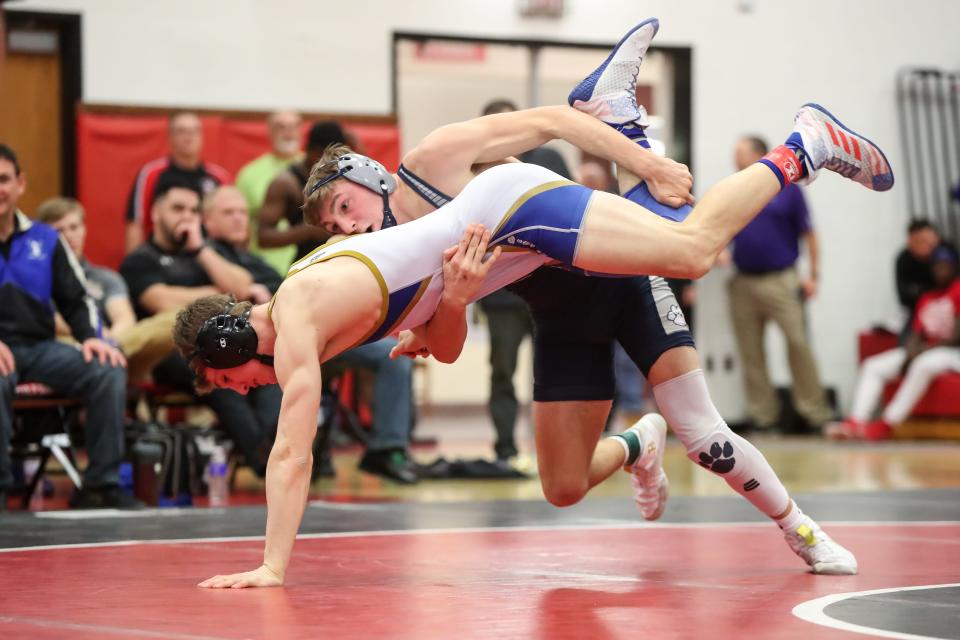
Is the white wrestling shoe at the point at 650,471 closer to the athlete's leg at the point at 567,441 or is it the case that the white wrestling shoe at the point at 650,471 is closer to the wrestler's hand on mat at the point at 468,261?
the athlete's leg at the point at 567,441

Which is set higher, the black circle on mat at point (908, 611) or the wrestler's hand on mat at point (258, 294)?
the wrestler's hand on mat at point (258, 294)

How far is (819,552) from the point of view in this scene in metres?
4.03

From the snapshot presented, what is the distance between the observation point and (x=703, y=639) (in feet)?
9.65

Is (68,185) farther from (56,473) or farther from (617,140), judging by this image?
(617,140)

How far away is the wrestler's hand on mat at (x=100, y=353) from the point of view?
6277mm

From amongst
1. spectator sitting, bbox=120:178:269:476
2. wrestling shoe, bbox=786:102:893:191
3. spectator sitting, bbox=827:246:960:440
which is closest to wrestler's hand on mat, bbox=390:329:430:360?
wrestling shoe, bbox=786:102:893:191

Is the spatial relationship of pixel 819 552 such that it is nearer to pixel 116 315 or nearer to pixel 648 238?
pixel 648 238

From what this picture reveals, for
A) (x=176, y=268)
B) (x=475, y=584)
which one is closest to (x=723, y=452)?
(x=475, y=584)

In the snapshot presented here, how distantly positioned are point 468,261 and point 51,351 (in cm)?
309

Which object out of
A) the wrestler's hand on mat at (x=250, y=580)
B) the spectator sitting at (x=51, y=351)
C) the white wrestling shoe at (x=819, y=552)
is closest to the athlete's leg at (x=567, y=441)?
the white wrestling shoe at (x=819, y=552)

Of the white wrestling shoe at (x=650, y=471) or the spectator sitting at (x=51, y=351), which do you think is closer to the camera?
the white wrestling shoe at (x=650, y=471)

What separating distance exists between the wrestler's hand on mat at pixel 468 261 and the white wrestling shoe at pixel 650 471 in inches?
46.7

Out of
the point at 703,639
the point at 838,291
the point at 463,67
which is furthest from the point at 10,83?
the point at 703,639

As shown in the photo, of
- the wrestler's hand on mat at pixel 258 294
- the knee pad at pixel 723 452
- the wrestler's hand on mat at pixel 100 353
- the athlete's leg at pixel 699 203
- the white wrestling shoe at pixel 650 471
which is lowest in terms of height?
the white wrestling shoe at pixel 650 471
